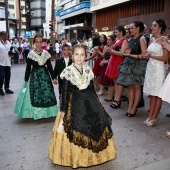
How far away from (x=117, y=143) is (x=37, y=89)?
1.86 m

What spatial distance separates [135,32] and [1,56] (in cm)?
410

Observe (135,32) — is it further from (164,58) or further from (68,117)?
(68,117)

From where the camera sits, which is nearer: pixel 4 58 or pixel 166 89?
pixel 166 89

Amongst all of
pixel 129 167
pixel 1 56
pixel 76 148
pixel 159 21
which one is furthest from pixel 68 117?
pixel 1 56

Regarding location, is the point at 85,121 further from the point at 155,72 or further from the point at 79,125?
the point at 155,72

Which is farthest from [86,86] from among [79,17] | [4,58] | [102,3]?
[79,17]

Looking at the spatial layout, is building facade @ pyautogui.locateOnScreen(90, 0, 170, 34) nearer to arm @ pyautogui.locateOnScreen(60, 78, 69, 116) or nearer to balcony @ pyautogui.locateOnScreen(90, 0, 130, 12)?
balcony @ pyautogui.locateOnScreen(90, 0, 130, 12)

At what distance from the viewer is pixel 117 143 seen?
12.3 ft

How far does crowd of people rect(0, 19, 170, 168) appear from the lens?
110 inches

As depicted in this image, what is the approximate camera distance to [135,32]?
14.8 feet

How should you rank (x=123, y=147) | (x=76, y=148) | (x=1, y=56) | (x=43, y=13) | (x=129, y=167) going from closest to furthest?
(x=76, y=148) < (x=129, y=167) < (x=123, y=147) < (x=1, y=56) < (x=43, y=13)

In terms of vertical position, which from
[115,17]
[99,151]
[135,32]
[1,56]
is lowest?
[99,151]

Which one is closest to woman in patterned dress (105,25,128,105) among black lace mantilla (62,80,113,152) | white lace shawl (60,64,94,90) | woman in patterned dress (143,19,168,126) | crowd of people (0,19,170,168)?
crowd of people (0,19,170,168)

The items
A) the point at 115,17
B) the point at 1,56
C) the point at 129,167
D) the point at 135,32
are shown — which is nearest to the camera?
the point at 129,167
